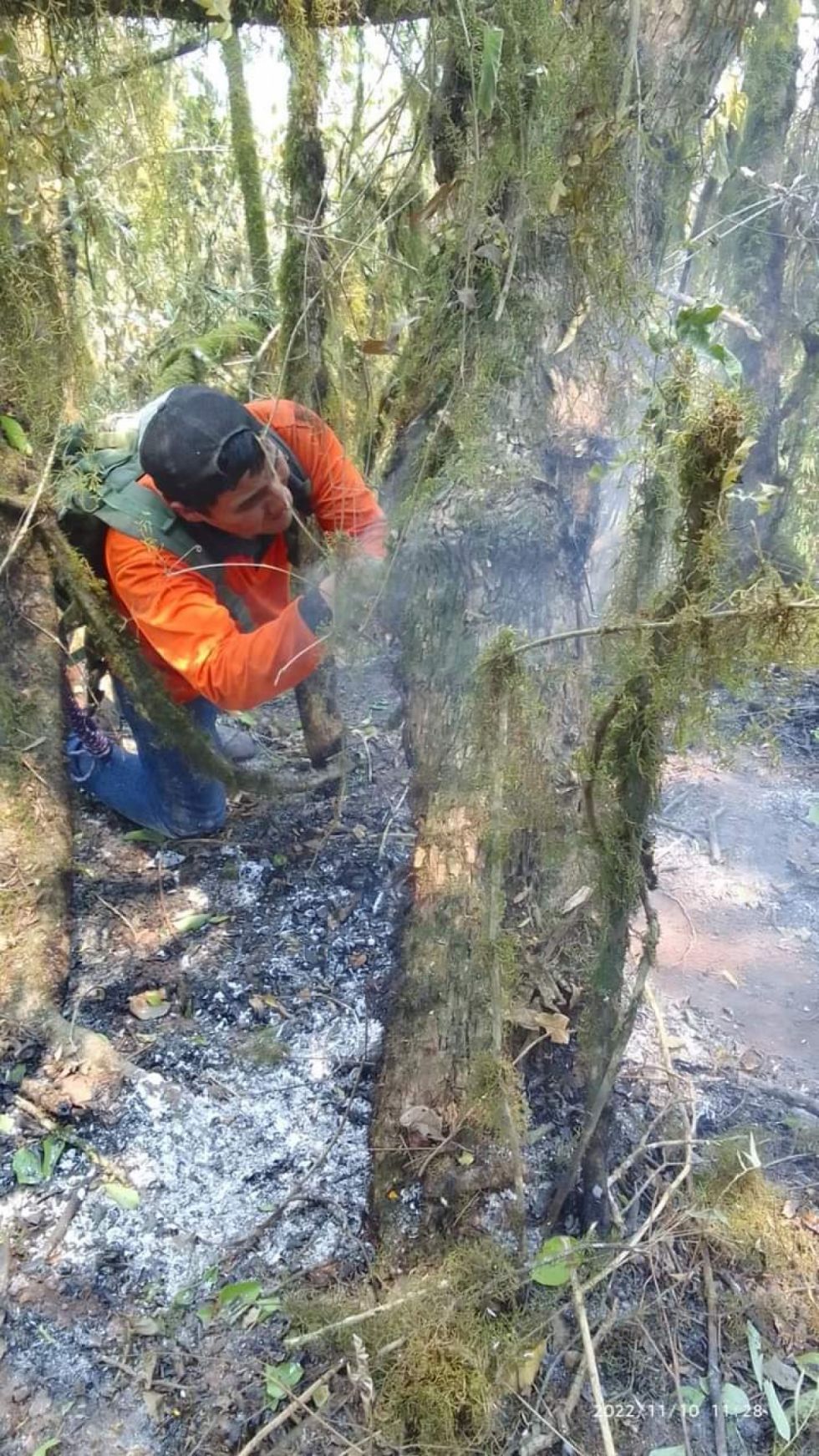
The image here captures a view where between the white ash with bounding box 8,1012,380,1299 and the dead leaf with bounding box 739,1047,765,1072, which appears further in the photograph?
the dead leaf with bounding box 739,1047,765,1072

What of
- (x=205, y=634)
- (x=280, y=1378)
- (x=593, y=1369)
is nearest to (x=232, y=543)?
(x=205, y=634)

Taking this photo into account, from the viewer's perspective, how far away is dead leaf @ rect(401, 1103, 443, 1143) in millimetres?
1891

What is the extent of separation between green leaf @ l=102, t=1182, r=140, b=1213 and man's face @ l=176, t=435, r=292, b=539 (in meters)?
1.73

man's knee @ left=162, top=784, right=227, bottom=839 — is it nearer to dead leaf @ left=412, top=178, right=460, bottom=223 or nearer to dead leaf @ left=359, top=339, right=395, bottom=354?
dead leaf @ left=359, top=339, right=395, bottom=354

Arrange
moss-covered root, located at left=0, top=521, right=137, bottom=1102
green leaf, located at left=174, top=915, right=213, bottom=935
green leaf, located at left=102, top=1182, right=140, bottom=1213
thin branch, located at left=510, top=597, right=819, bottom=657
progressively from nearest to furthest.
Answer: thin branch, located at left=510, top=597, right=819, bottom=657 → green leaf, located at left=102, top=1182, right=140, bottom=1213 → moss-covered root, located at left=0, top=521, right=137, bottom=1102 → green leaf, located at left=174, top=915, right=213, bottom=935

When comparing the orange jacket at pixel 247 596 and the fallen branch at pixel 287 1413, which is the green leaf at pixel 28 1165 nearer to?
the fallen branch at pixel 287 1413

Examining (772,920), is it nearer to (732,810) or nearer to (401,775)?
(732,810)

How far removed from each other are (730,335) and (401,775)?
339 centimetres

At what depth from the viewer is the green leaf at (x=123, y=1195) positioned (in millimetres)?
1950

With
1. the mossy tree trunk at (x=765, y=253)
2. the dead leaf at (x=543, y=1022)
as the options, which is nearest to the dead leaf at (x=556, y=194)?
the dead leaf at (x=543, y=1022)

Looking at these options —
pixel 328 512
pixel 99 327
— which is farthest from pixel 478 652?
pixel 99 327

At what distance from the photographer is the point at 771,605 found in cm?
116

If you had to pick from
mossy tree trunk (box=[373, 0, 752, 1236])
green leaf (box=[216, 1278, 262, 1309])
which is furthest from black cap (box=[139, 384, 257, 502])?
green leaf (box=[216, 1278, 262, 1309])

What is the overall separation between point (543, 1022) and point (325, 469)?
69.0 inches
